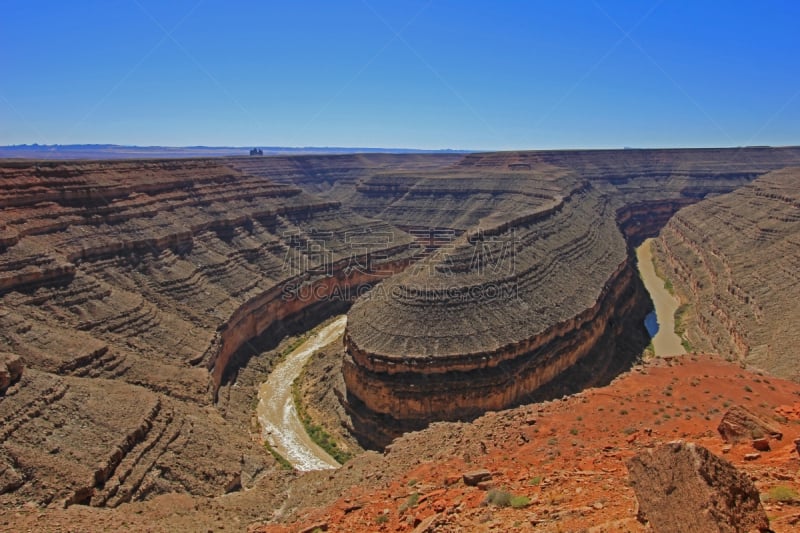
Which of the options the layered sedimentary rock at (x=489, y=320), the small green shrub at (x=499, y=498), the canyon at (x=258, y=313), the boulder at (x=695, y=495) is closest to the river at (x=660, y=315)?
the canyon at (x=258, y=313)

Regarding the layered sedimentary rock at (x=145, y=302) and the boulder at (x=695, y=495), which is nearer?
the boulder at (x=695, y=495)

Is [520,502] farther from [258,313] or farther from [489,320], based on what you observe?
[258,313]

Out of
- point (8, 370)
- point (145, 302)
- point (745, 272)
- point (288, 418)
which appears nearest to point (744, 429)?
point (8, 370)

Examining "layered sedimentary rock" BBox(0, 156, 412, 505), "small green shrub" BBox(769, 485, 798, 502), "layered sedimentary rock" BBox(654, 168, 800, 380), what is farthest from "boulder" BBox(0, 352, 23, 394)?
"layered sedimentary rock" BBox(654, 168, 800, 380)

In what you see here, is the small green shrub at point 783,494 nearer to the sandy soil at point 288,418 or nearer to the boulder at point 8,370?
the sandy soil at point 288,418

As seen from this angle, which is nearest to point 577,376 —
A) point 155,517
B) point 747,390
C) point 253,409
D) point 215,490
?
point 747,390

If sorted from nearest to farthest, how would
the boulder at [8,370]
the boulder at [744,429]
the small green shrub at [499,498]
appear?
the small green shrub at [499,498]
the boulder at [744,429]
the boulder at [8,370]
